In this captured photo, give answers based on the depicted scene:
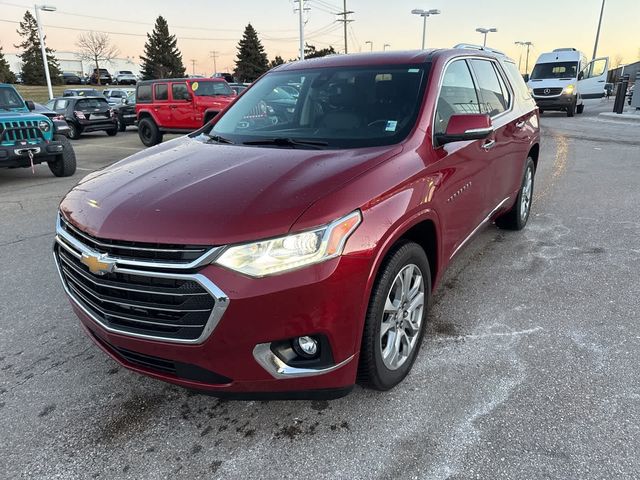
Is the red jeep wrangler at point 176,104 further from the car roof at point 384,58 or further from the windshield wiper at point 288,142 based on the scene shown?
the windshield wiper at point 288,142

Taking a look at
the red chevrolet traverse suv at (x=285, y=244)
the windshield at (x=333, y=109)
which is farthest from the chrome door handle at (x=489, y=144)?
the windshield at (x=333, y=109)

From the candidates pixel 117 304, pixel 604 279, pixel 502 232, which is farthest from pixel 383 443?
pixel 502 232

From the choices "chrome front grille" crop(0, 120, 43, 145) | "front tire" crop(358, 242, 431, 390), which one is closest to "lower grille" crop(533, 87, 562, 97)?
"chrome front grille" crop(0, 120, 43, 145)

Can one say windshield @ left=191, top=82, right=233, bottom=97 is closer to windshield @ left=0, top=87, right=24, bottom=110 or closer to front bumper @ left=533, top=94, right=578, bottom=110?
windshield @ left=0, top=87, right=24, bottom=110

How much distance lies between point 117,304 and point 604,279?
3.74 m

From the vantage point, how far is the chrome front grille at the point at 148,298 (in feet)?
6.38

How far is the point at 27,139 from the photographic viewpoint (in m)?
8.53

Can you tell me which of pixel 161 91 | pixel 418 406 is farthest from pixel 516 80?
pixel 161 91

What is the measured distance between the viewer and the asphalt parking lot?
215 centimetres

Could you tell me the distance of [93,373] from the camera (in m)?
2.87

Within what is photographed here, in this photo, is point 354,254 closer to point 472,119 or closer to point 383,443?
point 383,443

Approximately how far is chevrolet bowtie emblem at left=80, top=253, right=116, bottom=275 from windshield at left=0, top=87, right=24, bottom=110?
8.59 m

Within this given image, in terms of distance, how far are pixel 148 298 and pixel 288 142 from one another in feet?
4.43

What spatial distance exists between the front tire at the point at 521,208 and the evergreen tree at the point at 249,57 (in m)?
65.0
